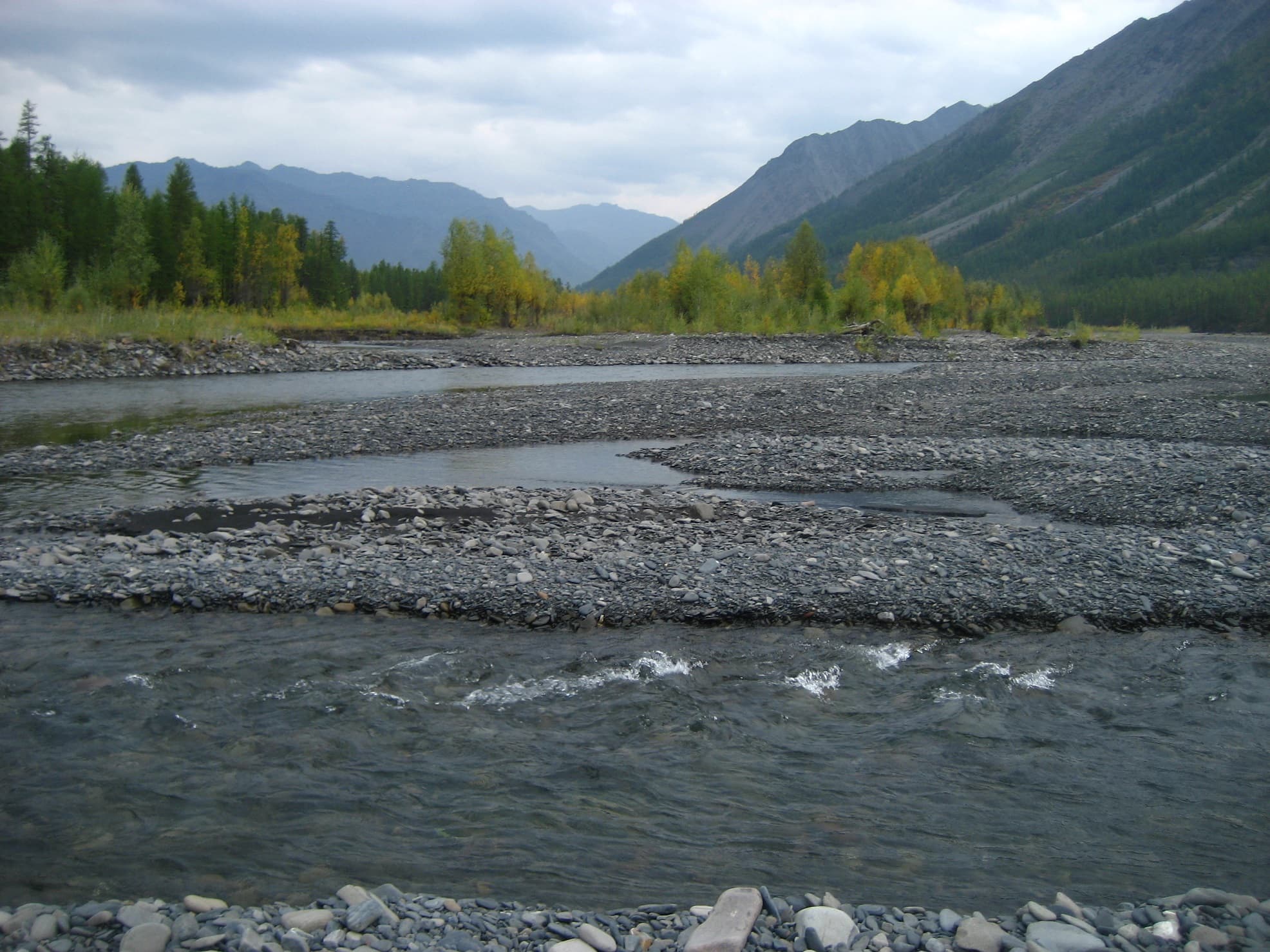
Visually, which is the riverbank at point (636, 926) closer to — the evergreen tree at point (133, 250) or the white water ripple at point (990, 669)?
the white water ripple at point (990, 669)

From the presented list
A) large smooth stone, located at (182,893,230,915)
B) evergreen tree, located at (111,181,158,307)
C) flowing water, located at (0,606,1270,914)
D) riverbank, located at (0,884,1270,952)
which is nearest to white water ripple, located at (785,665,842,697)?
flowing water, located at (0,606,1270,914)

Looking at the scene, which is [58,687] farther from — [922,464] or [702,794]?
[922,464]

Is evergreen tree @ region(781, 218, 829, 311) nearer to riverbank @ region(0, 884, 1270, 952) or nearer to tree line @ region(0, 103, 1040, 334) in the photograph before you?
tree line @ region(0, 103, 1040, 334)

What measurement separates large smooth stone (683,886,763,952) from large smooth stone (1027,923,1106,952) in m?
1.46

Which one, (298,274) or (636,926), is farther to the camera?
(298,274)

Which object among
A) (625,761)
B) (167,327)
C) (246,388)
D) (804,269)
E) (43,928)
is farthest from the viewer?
(804,269)

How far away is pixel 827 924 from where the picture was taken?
14.7 feet

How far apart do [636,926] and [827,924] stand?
41.0 inches

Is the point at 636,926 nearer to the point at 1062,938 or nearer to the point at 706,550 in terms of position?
the point at 1062,938

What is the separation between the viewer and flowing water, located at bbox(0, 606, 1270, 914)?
17.0ft

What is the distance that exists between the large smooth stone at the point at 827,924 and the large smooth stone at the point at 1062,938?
0.95 metres

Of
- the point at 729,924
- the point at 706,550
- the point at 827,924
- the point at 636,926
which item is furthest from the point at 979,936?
the point at 706,550

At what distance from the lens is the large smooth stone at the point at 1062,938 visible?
14.1 ft

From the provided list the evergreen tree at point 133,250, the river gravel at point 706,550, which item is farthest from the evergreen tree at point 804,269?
the evergreen tree at point 133,250
